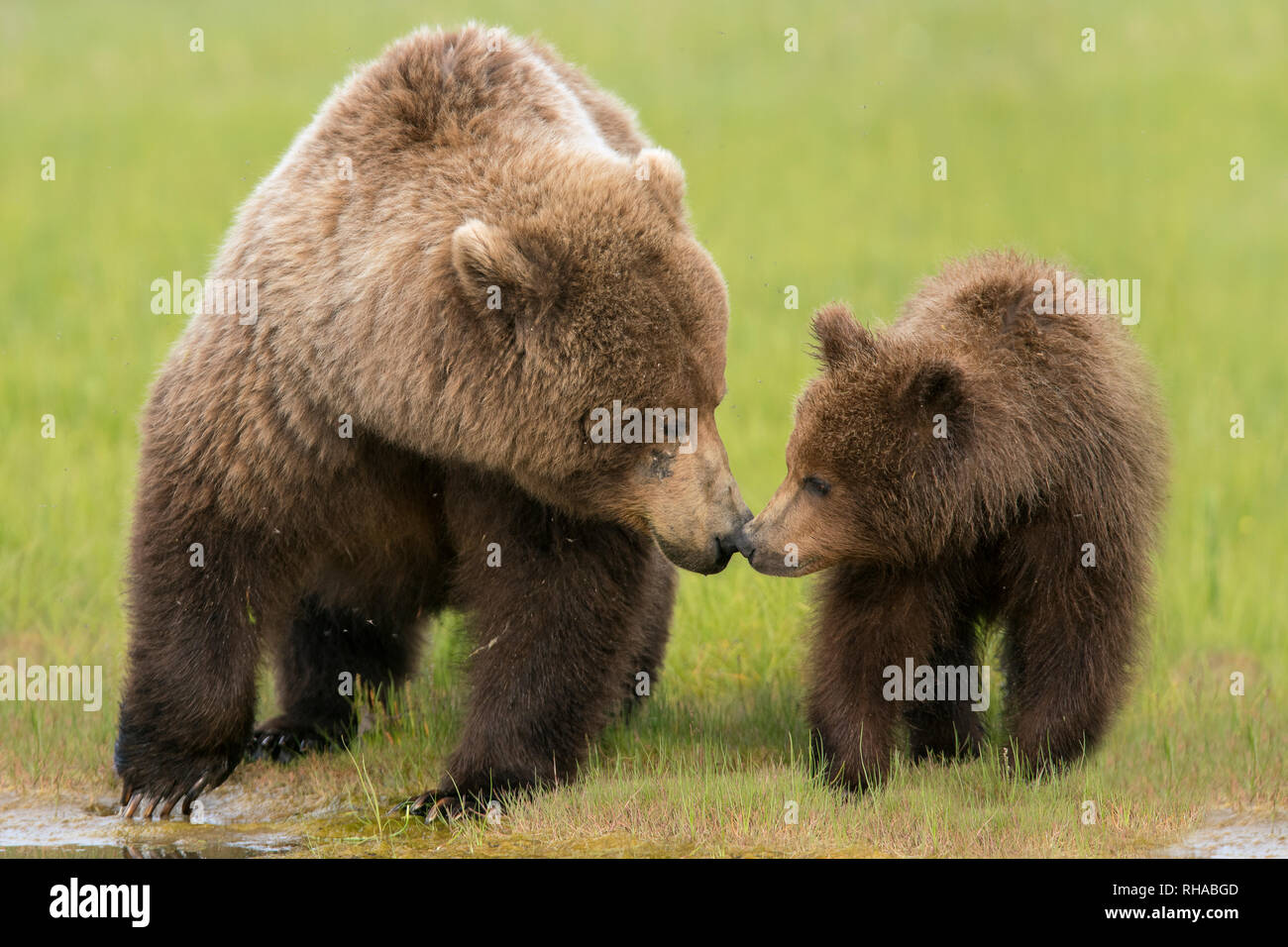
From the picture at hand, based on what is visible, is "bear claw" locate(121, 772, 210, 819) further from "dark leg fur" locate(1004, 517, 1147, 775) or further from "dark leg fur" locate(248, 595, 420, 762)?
"dark leg fur" locate(1004, 517, 1147, 775)

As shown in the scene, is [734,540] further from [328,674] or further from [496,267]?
[328,674]

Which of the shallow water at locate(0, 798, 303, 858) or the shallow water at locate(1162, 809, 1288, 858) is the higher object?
the shallow water at locate(0, 798, 303, 858)

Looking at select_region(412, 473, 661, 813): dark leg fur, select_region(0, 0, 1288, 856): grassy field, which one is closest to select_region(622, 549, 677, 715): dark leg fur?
select_region(0, 0, 1288, 856): grassy field

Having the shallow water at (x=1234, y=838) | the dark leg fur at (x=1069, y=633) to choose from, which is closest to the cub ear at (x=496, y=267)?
the dark leg fur at (x=1069, y=633)

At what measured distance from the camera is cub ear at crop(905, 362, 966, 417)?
5457 mm

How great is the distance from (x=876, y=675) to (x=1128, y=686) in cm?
96

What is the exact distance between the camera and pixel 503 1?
25.8 metres

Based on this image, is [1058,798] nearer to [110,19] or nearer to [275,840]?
[275,840]

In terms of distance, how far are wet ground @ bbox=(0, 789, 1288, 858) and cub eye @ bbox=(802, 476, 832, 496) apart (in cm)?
135

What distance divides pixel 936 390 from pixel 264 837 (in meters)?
2.98

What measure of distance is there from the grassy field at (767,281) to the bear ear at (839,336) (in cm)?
123

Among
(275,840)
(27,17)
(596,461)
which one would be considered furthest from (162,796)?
(27,17)

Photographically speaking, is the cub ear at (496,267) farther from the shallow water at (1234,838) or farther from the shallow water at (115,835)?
the shallow water at (1234,838)

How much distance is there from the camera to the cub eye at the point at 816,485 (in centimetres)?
570
